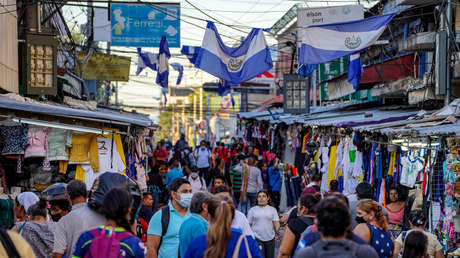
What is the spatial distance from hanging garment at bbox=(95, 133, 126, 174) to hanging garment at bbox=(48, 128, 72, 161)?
0.56 meters

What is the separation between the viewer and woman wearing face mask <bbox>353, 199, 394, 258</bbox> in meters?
5.96

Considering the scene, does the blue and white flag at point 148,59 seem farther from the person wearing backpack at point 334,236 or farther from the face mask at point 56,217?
the person wearing backpack at point 334,236

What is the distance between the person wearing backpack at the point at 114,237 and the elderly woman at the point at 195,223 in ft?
4.26

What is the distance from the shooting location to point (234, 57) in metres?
16.4

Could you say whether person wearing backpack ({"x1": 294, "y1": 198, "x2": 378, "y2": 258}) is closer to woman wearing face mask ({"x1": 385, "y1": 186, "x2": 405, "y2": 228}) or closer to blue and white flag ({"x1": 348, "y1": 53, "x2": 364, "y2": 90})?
woman wearing face mask ({"x1": 385, "y1": 186, "x2": 405, "y2": 228})

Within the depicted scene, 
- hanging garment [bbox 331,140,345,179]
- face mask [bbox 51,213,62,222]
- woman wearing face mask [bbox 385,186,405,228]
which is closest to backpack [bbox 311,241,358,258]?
face mask [bbox 51,213,62,222]

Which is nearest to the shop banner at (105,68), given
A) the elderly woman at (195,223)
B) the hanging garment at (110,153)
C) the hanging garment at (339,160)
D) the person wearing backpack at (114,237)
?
the hanging garment at (339,160)

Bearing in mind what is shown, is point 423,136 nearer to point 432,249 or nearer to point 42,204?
point 432,249

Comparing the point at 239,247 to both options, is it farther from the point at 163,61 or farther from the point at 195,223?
the point at 163,61

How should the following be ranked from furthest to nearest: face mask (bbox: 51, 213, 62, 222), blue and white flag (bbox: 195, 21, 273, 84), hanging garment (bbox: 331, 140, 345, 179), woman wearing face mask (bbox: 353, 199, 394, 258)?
blue and white flag (bbox: 195, 21, 273, 84) → hanging garment (bbox: 331, 140, 345, 179) → face mask (bbox: 51, 213, 62, 222) → woman wearing face mask (bbox: 353, 199, 394, 258)

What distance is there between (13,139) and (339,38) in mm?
7344

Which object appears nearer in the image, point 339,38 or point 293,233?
point 293,233

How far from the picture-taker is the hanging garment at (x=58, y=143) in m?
10.8

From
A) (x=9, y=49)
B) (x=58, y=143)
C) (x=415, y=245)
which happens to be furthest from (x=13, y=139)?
(x=415, y=245)
